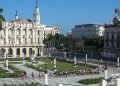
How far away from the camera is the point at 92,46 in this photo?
150500 mm

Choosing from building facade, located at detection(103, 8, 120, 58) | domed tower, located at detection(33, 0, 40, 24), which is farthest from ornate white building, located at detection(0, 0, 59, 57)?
building facade, located at detection(103, 8, 120, 58)

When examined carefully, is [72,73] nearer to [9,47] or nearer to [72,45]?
[9,47]

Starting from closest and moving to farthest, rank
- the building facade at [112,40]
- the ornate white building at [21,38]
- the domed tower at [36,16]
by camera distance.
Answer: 1. the building facade at [112,40]
2. the ornate white building at [21,38]
3. the domed tower at [36,16]

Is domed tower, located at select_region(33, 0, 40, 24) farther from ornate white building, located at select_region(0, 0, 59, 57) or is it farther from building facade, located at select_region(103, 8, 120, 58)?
building facade, located at select_region(103, 8, 120, 58)

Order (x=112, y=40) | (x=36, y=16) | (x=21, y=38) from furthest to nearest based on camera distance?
(x=36, y=16)
(x=21, y=38)
(x=112, y=40)

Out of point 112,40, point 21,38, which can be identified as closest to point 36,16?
point 21,38

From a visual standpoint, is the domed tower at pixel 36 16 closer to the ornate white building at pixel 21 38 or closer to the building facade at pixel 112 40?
the ornate white building at pixel 21 38

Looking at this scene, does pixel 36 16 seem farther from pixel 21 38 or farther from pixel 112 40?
pixel 112 40

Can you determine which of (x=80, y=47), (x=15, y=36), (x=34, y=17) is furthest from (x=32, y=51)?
(x=80, y=47)

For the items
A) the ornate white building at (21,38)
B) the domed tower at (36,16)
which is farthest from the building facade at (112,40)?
the domed tower at (36,16)

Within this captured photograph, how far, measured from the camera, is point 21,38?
116 m

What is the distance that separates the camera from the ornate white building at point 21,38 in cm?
11388

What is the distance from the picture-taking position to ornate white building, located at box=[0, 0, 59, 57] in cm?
11388

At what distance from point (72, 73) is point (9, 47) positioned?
2343 inches
